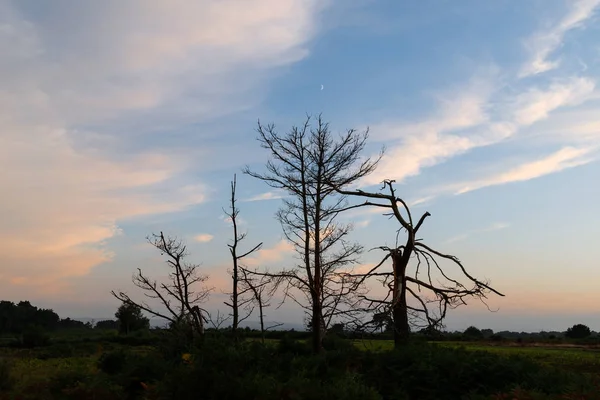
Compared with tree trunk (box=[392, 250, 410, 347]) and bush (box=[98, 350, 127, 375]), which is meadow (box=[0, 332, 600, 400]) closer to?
bush (box=[98, 350, 127, 375])

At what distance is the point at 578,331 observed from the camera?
46875mm

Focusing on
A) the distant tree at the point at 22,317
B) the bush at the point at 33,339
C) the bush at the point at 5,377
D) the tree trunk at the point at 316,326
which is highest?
the distant tree at the point at 22,317

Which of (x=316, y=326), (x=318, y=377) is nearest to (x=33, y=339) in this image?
(x=316, y=326)

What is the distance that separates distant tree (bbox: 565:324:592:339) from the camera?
1827 inches

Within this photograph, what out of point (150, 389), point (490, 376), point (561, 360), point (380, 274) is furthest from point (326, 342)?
point (561, 360)

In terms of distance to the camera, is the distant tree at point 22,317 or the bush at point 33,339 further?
the distant tree at point 22,317

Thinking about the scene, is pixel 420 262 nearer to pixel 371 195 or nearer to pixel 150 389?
pixel 371 195

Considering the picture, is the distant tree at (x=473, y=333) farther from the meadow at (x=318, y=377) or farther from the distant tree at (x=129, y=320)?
the meadow at (x=318, y=377)

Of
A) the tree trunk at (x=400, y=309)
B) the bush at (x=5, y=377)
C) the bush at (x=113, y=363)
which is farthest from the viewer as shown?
the bush at (x=5, y=377)

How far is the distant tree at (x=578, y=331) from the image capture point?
1827 inches

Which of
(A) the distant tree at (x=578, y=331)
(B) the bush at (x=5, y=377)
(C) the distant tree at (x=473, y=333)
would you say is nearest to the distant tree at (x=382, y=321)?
(B) the bush at (x=5, y=377)

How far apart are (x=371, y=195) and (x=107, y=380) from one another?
8407 mm

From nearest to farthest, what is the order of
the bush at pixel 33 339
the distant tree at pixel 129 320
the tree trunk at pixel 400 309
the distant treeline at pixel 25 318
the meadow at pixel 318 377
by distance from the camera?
1. the meadow at pixel 318 377
2. the tree trunk at pixel 400 309
3. the bush at pixel 33 339
4. the distant tree at pixel 129 320
5. the distant treeline at pixel 25 318

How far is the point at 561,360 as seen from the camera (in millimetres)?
20891
